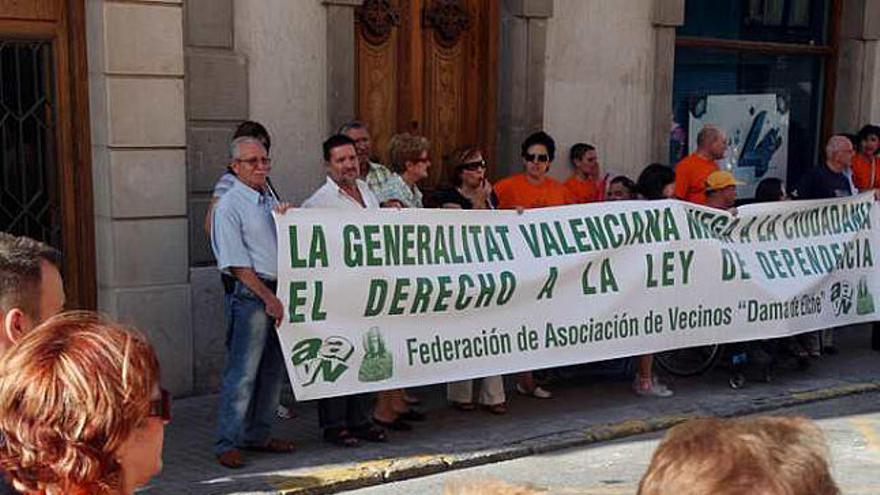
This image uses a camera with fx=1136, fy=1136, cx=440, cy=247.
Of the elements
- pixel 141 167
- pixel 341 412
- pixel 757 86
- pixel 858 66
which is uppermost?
pixel 858 66

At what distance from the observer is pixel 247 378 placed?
21.4ft

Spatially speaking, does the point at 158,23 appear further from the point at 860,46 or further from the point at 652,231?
the point at 860,46

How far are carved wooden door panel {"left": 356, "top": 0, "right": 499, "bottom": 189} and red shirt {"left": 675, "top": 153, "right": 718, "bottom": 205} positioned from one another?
1.68m

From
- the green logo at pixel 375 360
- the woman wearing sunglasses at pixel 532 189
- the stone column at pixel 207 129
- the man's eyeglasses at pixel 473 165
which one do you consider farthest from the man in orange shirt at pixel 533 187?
the stone column at pixel 207 129

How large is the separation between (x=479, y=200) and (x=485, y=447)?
174cm

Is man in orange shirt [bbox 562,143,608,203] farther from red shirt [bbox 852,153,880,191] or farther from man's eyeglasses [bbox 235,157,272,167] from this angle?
man's eyeglasses [bbox 235,157,272,167]

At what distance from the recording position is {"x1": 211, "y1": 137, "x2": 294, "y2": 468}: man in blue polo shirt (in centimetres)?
639

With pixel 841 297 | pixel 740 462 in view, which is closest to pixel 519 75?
pixel 841 297

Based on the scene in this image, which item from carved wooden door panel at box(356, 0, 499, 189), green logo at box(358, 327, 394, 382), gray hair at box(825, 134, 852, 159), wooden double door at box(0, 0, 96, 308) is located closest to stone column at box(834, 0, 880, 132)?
gray hair at box(825, 134, 852, 159)

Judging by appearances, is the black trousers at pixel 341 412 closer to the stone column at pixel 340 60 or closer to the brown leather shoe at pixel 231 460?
the brown leather shoe at pixel 231 460

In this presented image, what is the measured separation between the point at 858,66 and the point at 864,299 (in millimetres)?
4228

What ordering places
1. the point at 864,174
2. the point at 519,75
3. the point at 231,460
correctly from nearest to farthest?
the point at 231,460
the point at 519,75
the point at 864,174

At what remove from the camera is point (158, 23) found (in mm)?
7625

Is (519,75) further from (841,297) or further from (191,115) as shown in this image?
(841,297)
